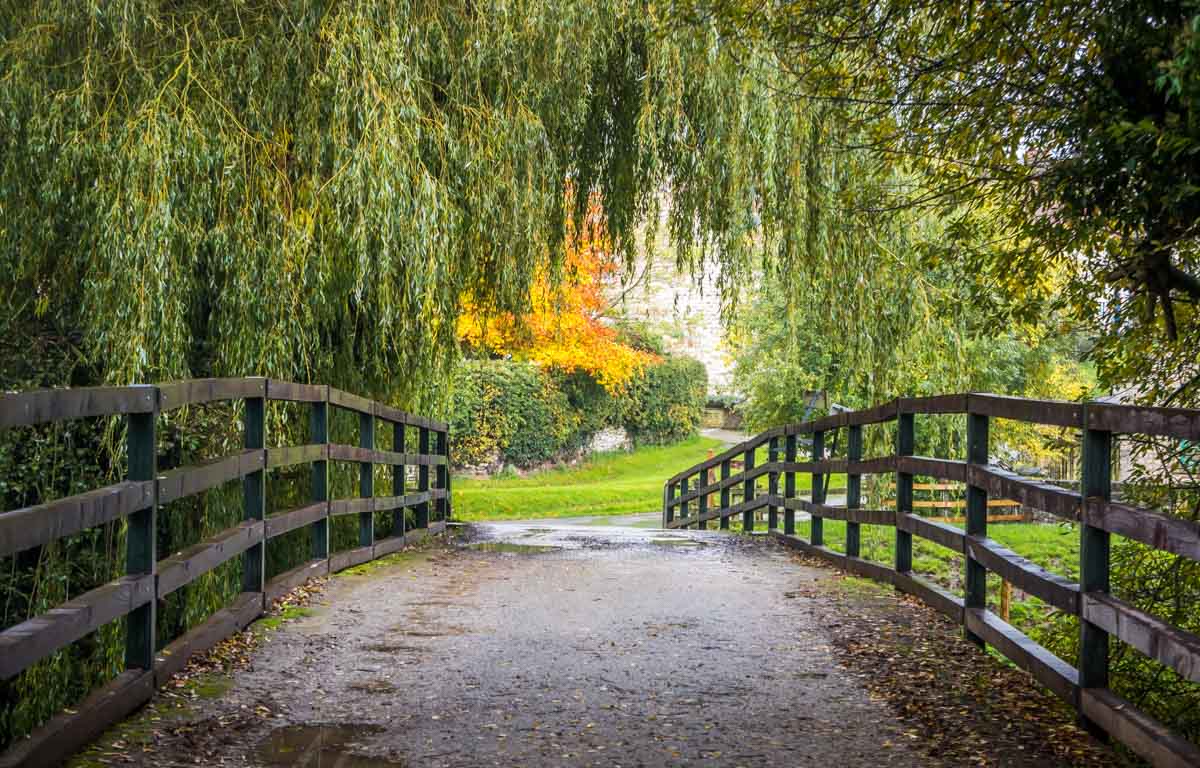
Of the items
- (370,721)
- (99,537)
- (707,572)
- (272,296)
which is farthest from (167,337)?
(370,721)

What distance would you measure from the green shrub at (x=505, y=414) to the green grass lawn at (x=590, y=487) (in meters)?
0.68

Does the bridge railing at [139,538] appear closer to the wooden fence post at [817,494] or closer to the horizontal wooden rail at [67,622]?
the horizontal wooden rail at [67,622]

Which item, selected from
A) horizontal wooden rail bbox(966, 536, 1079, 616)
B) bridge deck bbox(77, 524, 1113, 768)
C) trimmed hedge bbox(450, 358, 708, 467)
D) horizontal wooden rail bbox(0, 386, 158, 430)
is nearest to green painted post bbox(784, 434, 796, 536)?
bridge deck bbox(77, 524, 1113, 768)

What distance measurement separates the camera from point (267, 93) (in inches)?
357

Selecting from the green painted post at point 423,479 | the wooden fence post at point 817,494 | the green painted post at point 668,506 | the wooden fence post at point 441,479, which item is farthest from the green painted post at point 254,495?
the green painted post at point 668,506

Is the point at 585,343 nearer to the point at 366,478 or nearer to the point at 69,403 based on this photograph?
A: the point at 366,478

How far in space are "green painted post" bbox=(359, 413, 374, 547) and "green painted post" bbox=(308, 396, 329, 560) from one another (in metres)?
0.81

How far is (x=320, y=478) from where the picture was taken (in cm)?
755

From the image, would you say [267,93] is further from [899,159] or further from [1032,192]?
[1032,192]

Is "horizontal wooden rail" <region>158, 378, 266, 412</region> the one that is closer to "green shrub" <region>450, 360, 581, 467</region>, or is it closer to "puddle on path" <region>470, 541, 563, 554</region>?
"puddle on path" <region>470, 541, 563, 554</region>

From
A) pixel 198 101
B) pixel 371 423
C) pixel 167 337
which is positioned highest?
pixel 198 101

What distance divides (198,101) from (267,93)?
507 millimetres

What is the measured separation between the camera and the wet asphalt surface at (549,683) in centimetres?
402

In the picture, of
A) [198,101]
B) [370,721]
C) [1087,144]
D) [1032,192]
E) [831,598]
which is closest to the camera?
[370,721]
